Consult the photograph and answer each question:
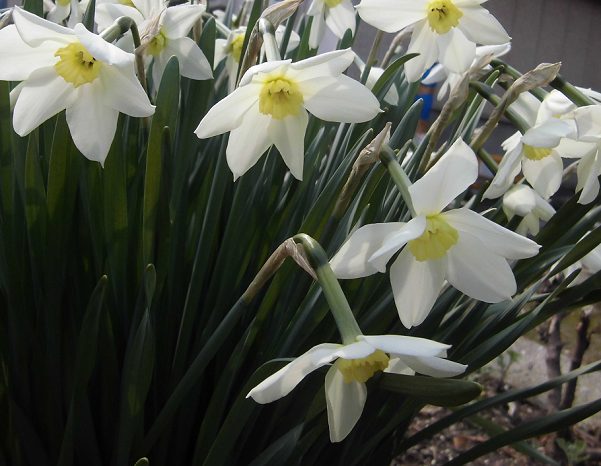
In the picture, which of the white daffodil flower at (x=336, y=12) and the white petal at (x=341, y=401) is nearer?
the white petal at (x=341, y=401)

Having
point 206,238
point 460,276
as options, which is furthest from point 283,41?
point 460,276

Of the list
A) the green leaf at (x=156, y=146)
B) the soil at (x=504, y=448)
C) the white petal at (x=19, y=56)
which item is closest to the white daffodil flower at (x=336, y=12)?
the green leaf at (x=156, y=146)

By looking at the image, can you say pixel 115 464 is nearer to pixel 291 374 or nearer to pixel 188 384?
pixel 188 384

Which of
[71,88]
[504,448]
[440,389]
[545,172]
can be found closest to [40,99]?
[71,88]

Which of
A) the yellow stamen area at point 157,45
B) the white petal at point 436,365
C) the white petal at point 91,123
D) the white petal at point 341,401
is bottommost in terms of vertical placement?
the white petal at point 341,401

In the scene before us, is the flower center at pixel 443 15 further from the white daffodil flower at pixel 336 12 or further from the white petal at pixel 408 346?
the white petal at pixel 408 346

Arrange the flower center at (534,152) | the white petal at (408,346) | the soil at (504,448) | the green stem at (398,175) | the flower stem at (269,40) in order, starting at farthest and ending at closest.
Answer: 1. the soil at (504,448)
2. the flower center at (534,152)
3. the flower stem at (269,40)
4. the green stem at (398,175)
5. the white petal at (408,346)

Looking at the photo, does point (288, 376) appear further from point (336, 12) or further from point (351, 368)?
point (336, 12)

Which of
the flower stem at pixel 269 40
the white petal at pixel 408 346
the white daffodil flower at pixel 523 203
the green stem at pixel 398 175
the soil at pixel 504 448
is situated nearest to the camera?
the white petal at pixel 408 346
